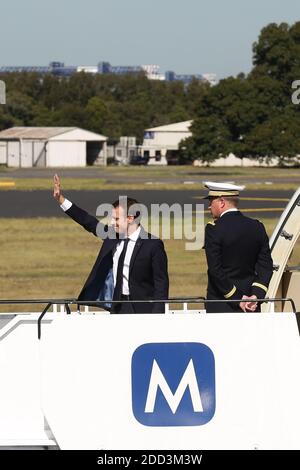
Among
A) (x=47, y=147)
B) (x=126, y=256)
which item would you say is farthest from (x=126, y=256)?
(x=47, y=147)

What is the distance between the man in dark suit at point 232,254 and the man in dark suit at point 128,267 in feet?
1.19

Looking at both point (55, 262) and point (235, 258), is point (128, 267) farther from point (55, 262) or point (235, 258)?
point (55, 262)

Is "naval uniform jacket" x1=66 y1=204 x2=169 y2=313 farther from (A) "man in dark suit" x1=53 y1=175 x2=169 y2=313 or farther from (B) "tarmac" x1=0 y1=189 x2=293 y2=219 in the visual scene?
(B) "tarmac" x1=0 y1=189 x2=293 y2=219

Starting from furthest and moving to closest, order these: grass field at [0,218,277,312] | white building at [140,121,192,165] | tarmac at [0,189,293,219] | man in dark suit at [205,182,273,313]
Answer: white building at [140,121,192,165] < tarmac at [0,189,293,219] < grass field at [0,218,277,312] < man in dark suit at [205,182,273,313]

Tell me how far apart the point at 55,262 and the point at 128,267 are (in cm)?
1410

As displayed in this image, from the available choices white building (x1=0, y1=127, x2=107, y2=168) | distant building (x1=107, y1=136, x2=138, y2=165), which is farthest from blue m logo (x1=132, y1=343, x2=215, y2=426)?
distant building (x1=107, y1=136, x2=138, y2=165)

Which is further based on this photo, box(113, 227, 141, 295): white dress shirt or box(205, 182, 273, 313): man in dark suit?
box(113, 227, 141, 295): white dress shirt

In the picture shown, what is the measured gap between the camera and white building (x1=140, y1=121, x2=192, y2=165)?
403ft

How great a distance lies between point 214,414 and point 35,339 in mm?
1300

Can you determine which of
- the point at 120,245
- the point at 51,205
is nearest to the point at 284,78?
the point at 51,205

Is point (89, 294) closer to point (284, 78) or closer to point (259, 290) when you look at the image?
point (259, 290)

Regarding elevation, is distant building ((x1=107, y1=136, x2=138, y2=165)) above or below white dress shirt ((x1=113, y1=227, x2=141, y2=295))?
below

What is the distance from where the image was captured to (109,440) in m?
5.77

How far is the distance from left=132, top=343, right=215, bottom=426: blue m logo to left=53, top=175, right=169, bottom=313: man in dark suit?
3.43ft
